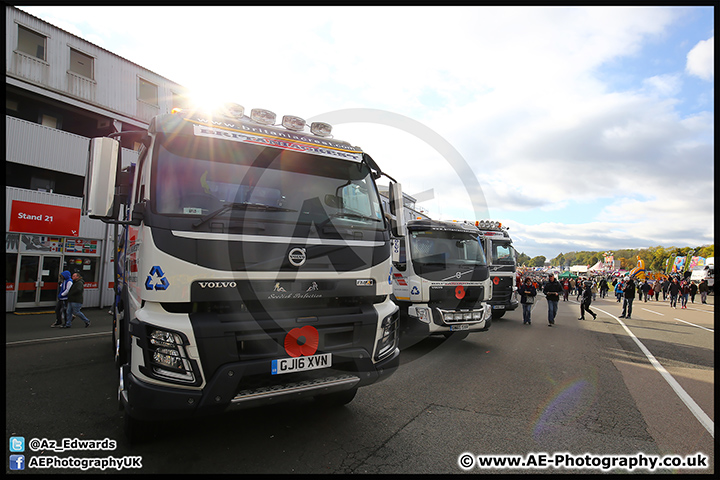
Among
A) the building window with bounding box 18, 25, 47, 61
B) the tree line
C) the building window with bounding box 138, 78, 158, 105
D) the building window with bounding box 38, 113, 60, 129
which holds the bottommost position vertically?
the tree line

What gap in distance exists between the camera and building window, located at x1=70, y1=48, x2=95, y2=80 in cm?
1700

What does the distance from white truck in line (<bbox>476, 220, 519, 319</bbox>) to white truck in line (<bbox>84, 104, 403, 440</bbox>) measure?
9415 millimetres

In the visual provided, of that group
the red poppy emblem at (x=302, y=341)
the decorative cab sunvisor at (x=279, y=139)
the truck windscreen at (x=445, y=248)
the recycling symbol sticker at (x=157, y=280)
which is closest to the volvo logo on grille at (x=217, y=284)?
the recycling symbol sticker at (x=157, y=280)

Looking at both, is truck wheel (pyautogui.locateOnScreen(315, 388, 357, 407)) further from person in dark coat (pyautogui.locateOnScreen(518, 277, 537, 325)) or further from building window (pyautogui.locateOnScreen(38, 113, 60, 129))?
building window (pyautogui.locateOnScreen(38, 113, 60, 129))

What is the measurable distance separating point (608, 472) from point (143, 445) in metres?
4.14

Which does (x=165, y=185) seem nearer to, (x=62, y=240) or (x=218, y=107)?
(x=218, y=107)

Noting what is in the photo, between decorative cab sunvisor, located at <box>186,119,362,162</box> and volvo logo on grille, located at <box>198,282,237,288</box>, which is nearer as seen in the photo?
volvo logo on grille, located at <box>198,282,237,288</box>

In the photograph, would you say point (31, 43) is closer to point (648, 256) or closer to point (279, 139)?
point (279, 139)

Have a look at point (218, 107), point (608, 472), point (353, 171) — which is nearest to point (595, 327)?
point (608, 472)

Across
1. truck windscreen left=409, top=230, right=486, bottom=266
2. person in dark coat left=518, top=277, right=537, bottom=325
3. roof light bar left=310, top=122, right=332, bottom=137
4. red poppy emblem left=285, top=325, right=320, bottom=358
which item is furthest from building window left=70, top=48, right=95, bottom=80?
person in dark coat left=518, top=277, right=537, bottom=325

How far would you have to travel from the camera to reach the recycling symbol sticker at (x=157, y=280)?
3.12 metres

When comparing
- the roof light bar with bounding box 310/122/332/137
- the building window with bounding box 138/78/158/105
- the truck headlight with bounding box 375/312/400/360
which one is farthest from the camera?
the building window with bounding box 138/78/158/105

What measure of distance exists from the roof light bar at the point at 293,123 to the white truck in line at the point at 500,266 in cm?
908

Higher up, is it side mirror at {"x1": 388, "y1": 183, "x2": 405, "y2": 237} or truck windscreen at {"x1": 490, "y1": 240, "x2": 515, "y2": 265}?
side mirror at {"x1": 388, "y1": 183, "x2": 405, "y2": 237}
